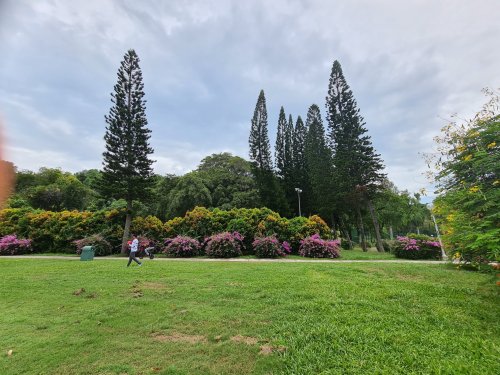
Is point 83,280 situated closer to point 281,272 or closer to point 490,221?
point 281,272

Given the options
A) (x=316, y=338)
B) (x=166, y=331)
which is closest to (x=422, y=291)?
(x=316, y=338)

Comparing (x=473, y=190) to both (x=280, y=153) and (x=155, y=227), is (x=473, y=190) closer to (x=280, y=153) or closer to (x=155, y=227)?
(x=155, y=227)

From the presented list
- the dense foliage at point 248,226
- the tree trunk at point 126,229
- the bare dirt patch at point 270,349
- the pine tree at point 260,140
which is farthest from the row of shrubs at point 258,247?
the pine tree at point 260,140

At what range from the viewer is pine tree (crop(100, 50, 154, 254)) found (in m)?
17.5

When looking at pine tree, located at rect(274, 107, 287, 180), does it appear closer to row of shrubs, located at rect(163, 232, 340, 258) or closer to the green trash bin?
row of shrubs, located at rect(163, 232, 340, 258)

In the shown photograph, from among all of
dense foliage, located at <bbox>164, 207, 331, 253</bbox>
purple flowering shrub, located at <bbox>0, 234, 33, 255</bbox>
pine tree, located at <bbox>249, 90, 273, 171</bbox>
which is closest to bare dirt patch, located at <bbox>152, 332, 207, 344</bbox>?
dense foliage, located at <bbox>164, 207, 331, 253</bbox>

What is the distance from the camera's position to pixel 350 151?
23516 mm

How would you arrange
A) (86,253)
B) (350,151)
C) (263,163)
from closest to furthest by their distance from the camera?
1. (86,253)
2. (350,151)
3. (263,163)

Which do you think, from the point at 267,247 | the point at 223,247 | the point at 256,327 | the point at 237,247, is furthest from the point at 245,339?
the point at 237,247

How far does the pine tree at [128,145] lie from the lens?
17.5m

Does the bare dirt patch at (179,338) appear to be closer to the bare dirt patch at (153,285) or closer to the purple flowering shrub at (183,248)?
the bare dirt patch at (153,285)

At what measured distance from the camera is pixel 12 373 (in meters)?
2.98

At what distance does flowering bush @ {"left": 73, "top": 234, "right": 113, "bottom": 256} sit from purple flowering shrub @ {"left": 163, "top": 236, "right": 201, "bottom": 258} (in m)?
4.41

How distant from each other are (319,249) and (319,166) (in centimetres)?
1575
